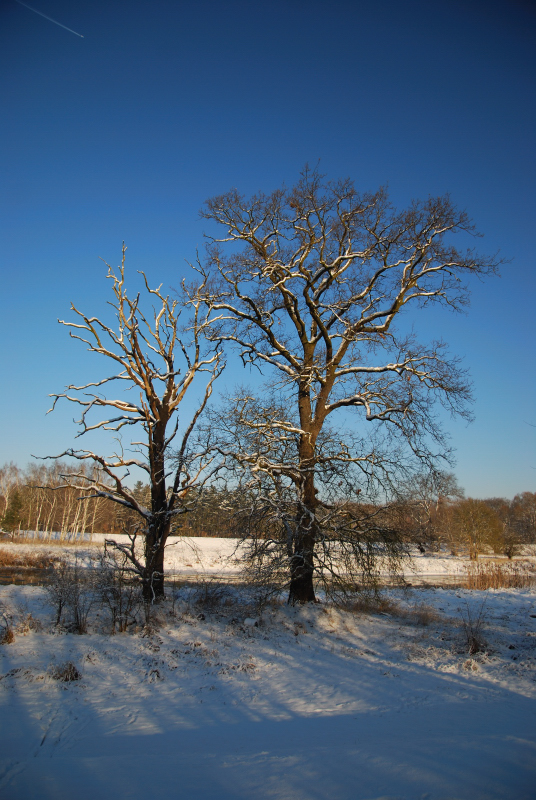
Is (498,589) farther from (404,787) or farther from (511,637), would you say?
(404,787)

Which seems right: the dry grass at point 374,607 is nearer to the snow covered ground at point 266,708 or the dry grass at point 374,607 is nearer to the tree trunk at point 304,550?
the snow covered ground at point 266,708

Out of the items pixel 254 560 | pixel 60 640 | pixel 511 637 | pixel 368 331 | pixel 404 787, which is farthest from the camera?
pixel 368 331

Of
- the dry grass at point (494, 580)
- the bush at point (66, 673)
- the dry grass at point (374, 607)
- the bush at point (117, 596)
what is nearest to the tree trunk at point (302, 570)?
the dry grass at point (374, 607)

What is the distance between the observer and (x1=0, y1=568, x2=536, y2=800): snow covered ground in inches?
154

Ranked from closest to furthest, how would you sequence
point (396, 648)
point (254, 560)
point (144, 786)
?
point (144, 786) < point (396, 648) < point (254, 560)

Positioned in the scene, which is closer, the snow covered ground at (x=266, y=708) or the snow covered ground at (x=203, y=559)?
the snow covered ground at (x=266, y=708)

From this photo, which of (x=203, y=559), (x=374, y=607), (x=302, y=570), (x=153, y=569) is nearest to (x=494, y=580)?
(x=374, y=607)

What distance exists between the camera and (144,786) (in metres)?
3.92

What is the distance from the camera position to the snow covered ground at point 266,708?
3906mm

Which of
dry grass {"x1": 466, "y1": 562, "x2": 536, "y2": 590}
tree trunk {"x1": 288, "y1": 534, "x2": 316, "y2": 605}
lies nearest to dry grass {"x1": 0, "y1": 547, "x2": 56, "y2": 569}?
tree trunk {"x1": 288, "y1": 534, "x2": 316, "y2": 605}

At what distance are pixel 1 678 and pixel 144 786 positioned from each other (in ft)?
12.6

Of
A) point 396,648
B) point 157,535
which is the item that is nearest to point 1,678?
point 157,535

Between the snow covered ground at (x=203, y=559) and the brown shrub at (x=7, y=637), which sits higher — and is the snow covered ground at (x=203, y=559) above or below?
below

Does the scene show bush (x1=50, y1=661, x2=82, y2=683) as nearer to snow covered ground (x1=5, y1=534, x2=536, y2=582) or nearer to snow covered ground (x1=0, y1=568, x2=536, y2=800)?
snow covered ground (x1=0, y1=568, x2=536, y2=800)
